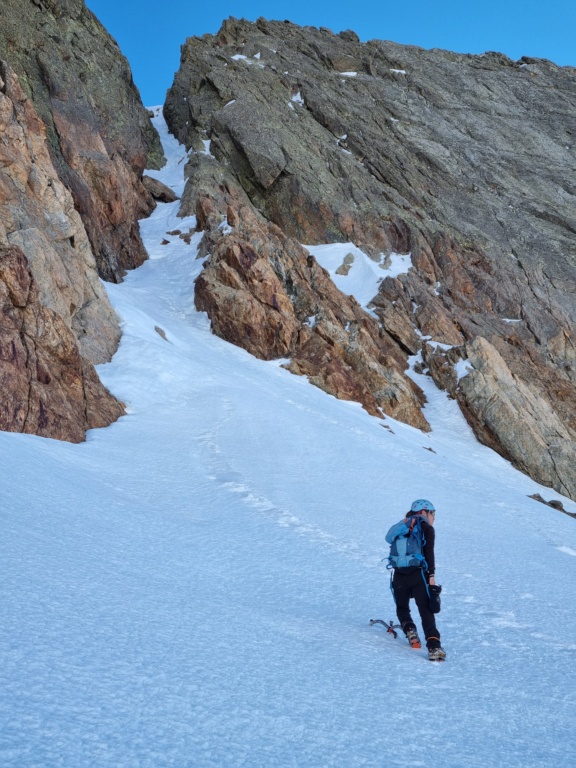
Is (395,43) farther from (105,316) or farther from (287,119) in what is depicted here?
(105,316)

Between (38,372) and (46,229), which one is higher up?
(46,229)

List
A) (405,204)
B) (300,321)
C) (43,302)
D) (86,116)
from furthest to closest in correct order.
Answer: (405,204) < (86,116) < (300,321) < (43,302)

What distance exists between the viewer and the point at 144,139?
62.6 m

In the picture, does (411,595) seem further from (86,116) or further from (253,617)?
(86,116)

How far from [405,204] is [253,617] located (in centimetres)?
5855

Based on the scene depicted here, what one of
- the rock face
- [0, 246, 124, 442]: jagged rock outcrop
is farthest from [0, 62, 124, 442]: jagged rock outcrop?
the rock face

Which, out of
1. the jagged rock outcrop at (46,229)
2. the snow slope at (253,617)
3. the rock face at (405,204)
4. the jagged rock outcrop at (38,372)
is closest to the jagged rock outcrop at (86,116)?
Answer: the rock face at (405,204)

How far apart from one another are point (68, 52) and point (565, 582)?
59810 mm

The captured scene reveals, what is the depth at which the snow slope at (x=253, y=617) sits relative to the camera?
140 inches

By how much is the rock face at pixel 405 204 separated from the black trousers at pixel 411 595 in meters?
25.6

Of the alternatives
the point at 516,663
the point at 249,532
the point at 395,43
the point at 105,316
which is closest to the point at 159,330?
the point at 105,316

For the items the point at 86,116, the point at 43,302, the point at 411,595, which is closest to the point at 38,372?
the point at 43,302

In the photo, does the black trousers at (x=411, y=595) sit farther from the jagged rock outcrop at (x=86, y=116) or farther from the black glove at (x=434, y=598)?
the jagged rock outcrop at (x=86, y=116)

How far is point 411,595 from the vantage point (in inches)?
→ 244
